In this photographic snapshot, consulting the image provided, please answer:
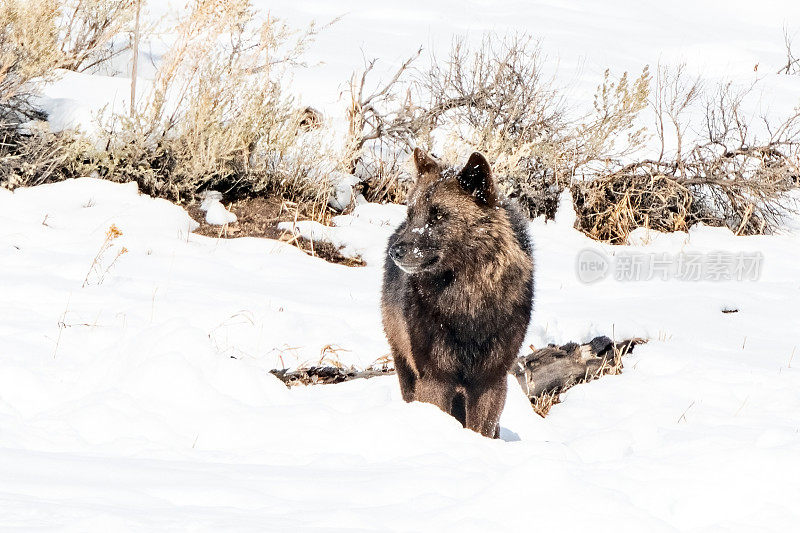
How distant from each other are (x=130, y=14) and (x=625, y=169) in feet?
22.3

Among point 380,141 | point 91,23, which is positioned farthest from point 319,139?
point 91,23

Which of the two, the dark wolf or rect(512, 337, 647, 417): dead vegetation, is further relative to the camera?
rect(512, 337, 647, 417): dead vegetation

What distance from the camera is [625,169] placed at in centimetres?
1084

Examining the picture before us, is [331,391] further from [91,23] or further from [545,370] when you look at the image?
[91,23]

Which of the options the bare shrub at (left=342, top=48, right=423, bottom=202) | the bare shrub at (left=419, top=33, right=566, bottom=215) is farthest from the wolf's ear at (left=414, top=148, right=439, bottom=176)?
the bare shrub at (left=419, top=33, right=566, bottom=215)

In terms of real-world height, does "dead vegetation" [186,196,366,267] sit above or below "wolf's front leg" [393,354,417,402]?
below

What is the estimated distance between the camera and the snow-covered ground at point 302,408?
2.79 meters

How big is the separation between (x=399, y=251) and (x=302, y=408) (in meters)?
0.89

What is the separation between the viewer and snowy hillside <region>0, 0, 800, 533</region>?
282 centimetres

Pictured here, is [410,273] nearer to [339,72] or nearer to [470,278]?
[470,278]

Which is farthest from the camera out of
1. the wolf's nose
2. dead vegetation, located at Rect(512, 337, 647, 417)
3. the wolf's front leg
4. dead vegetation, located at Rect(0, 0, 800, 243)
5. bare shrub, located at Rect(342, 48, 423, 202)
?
bare shrub, located at Rect(342, 48, 423, 202)

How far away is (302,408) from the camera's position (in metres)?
3.99

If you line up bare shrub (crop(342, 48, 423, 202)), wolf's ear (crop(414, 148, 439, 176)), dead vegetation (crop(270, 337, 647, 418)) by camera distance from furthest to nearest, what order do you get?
bare shrub (crop(342, 48, 423, 202)) → dead vegetation (crop(270, 337, 647, 418)) → wolf's ear (crop(414, 148, 439, 176))

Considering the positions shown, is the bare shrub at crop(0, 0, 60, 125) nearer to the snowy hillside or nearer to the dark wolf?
the snowy hillside
